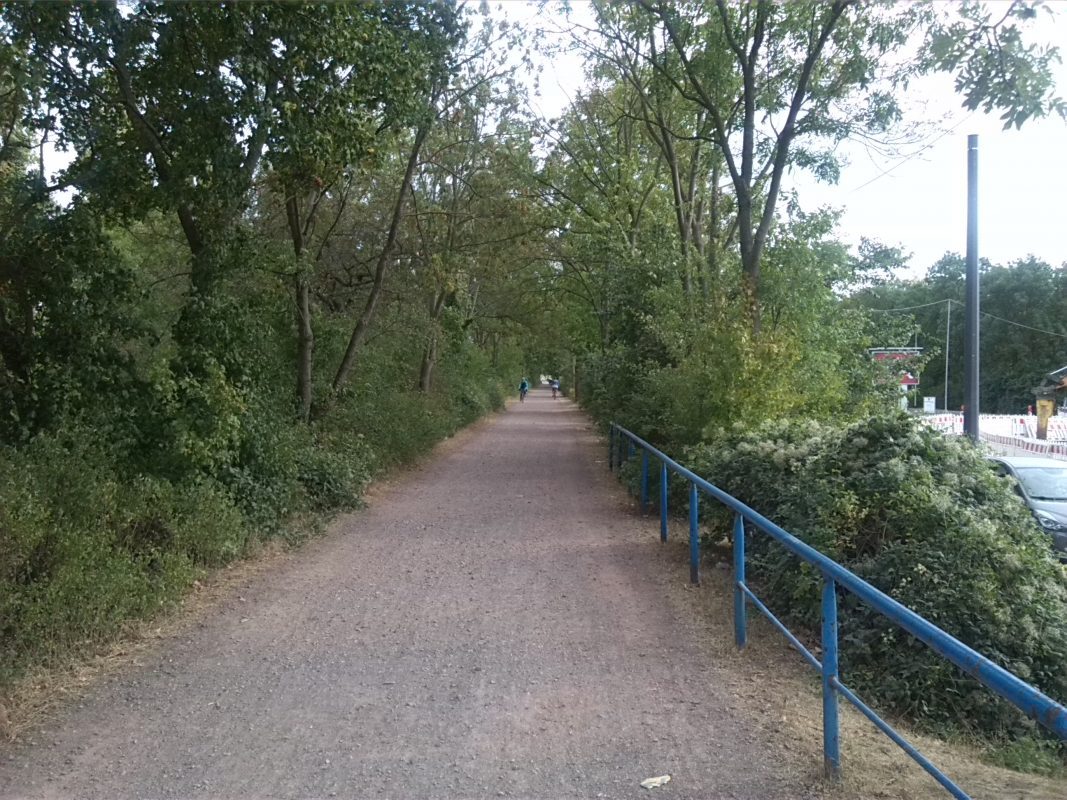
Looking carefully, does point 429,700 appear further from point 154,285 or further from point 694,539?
point 154,285

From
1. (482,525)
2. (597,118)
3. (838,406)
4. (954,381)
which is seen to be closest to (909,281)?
(954,381)

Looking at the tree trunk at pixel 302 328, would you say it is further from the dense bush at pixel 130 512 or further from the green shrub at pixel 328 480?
the green shrub at pixel 328 480

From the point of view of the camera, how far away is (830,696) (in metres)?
3.71

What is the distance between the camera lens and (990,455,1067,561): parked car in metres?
9.08

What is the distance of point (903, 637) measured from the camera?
4.94 m

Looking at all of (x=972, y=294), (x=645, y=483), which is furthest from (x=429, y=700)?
(x=972, y=294)

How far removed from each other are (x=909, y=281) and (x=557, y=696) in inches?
1959

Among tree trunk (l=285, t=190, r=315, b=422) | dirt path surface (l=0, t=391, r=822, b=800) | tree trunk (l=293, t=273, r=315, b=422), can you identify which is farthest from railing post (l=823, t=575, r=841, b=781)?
tree trunk (l=293, t=273, r=315, b=422)

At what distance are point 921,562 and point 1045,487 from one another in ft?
19.8

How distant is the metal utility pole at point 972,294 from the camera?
40.2 ft

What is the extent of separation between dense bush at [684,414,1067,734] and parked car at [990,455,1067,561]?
3284mm

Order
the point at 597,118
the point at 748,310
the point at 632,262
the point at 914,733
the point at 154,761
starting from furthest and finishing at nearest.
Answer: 1. the point at 597,118
2. the point at 632,262
3. the point at 748,310
4. the point at 914,733
5. the point at 154,761

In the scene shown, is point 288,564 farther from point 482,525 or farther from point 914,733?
point 914,733

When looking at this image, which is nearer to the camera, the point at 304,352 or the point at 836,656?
the point at 836,656
